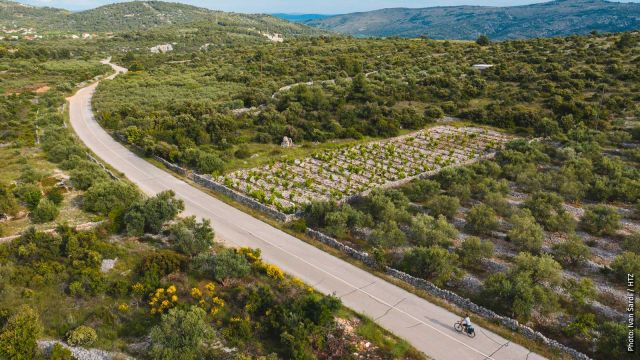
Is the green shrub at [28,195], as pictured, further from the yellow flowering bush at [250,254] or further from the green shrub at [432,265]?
the green shrub at [432,265]

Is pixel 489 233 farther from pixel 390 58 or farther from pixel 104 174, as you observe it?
pixel 390 58

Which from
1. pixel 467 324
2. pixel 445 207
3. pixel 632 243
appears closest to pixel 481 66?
pixel 445 207

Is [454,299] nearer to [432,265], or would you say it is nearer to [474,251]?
[432,265]

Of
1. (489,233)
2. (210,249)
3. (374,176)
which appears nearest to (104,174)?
(210,249)

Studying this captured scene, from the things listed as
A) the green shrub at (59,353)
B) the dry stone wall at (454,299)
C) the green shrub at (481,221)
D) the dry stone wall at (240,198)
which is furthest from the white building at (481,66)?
the green shrub at (59,353)

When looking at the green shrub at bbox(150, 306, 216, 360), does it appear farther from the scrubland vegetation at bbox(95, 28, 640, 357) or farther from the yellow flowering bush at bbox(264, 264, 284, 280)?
the scrubland vegetation at bbox(95, 28, 640, 357)

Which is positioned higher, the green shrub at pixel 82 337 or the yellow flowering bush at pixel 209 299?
the green shrub at pixel 82 337
